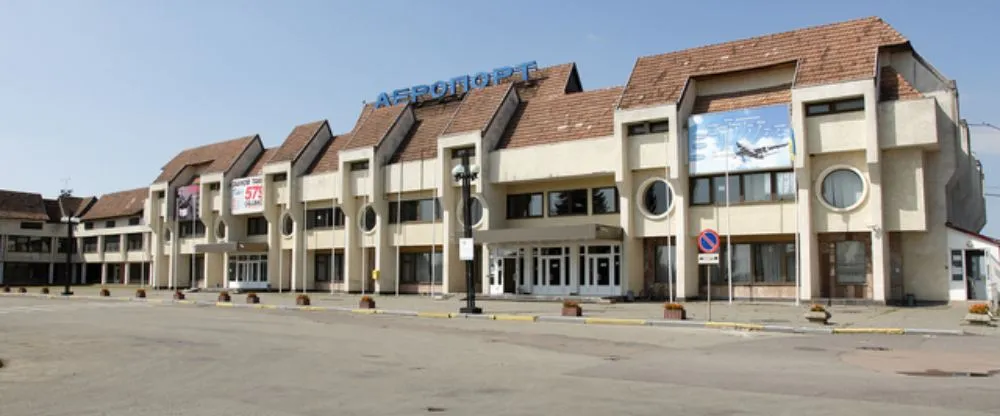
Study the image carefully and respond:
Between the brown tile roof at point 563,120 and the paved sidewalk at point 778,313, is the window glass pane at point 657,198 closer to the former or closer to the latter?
the brown tile roof at point 563,120

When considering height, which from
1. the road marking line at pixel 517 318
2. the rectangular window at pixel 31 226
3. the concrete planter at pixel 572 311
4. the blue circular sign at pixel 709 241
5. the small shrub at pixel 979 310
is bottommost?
the road marking line at pixel 517 318

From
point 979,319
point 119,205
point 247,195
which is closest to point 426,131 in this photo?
point 247,195

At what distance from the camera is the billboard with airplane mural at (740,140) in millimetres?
30859

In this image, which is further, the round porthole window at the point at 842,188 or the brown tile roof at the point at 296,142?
the brown tile roof at the point at 296,142

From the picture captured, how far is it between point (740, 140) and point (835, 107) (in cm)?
379

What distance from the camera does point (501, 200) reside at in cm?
3972

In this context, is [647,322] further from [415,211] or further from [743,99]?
[415,211]

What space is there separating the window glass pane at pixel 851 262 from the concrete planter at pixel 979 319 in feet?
33.2

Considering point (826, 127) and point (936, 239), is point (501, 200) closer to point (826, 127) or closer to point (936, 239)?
point (826, 127)

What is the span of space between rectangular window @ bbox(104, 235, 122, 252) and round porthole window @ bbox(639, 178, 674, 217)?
2147 inches

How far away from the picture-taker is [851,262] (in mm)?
30562

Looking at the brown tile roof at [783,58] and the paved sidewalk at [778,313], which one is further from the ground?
the brown tile roof at [783,58]

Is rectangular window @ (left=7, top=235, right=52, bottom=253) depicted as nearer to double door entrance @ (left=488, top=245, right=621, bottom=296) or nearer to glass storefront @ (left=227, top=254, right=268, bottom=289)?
glass storefront @ (left=227, top=254, right=268, bottom=289)

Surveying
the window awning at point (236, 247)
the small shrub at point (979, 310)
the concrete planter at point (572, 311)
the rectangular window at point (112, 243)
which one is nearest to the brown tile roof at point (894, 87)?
the small shrub at point (979, 310)
